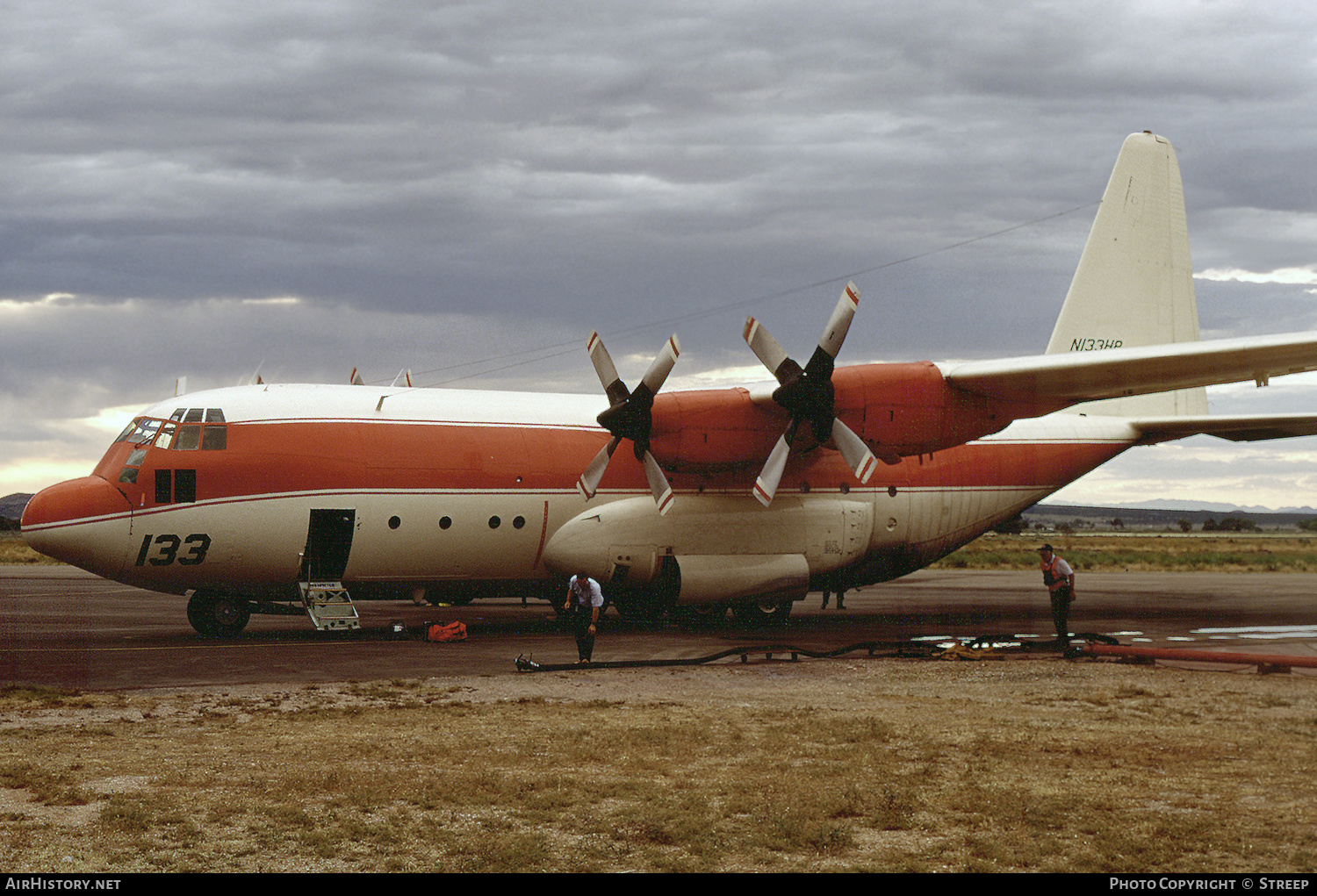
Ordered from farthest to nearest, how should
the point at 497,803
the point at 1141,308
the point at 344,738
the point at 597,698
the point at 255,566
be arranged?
the point at 1141,308 → the point at 255,566 → the point at 597,698 → the point at 344,738 → the point at 497,803

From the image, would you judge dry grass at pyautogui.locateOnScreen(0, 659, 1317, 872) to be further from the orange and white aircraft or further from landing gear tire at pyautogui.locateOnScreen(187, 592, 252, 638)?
landing gear tire at pyautogui.locateOnScreen(187, 592, 252, 638)

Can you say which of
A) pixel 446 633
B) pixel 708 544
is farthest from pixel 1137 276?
pixel 446 633

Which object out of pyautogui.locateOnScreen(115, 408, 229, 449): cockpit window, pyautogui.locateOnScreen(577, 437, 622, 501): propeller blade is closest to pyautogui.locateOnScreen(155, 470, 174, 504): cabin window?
pyautogui.locateOnScreen(115, 408, 229, 449): cockpit window

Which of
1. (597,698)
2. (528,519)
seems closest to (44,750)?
(597,698)

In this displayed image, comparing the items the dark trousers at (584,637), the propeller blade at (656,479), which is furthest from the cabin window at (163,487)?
the propeller blade at (656,479)

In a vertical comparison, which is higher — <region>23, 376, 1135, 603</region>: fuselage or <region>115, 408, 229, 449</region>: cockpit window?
<region>115, 408, 229, 449</region>: cockpit window

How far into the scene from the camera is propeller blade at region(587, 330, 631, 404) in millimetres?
21391

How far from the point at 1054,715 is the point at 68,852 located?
9970 millimetres

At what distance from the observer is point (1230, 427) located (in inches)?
1038

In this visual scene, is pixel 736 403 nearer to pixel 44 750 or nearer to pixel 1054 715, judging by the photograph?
pixel 1054 715

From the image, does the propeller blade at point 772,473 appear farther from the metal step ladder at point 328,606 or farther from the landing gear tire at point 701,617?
the metal step ladder at point 328,606

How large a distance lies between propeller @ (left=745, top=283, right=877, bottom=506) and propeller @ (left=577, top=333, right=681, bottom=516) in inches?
66.0

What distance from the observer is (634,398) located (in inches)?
828

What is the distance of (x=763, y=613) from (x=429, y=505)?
798cm
